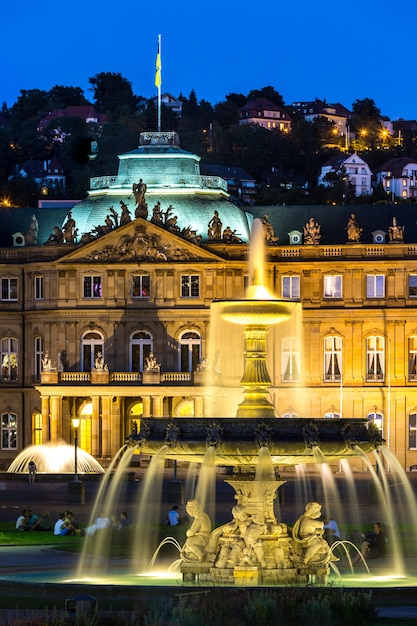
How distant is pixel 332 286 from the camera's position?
113062 millimetres

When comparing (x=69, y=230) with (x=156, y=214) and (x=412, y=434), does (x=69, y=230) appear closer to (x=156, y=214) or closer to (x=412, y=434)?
(x=156, y=214)

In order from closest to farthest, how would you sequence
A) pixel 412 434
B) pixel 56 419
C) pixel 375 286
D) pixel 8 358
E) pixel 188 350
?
pixel 56 419 < pixel 412 434 < pixel 188 350 < pixel 375 286 < pixel 8 358

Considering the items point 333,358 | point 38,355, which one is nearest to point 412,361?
point 333,358

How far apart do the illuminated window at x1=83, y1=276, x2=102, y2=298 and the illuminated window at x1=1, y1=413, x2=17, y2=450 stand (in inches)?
296

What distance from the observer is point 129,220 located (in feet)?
364

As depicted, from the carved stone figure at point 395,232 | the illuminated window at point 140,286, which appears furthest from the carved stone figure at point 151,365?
the carved stone figure at point 395,232

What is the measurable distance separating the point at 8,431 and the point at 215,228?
1489 cm

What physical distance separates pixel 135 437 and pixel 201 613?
313 inches

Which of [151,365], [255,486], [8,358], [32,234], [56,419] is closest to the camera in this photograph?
[255,486]

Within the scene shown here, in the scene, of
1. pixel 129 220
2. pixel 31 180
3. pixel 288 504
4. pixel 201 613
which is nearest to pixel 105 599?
pixel 201 613

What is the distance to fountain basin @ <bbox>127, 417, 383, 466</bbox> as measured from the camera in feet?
164

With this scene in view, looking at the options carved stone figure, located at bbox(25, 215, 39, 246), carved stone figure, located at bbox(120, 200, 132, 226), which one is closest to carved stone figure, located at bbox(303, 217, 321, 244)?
carved stone figure, located at bbox(120, 200, 132, 226)

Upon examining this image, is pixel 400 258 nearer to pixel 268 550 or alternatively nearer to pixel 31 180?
pixel 268 550

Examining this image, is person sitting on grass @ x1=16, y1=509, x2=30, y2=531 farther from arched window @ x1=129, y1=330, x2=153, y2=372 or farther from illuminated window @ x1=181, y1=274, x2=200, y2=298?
illuminated window @ x1=181, y1=274, x2=200, y2=298
